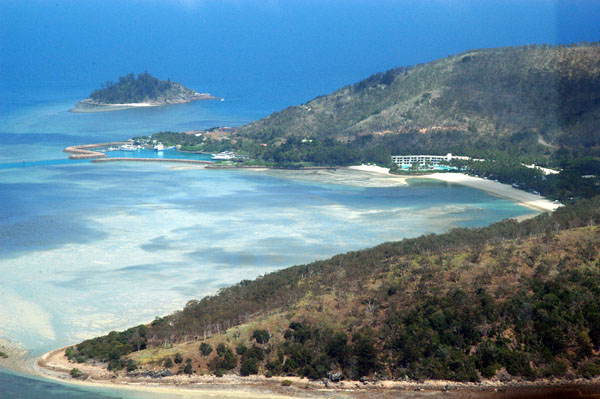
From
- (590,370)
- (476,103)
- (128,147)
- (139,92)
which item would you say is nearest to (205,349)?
(590,370)

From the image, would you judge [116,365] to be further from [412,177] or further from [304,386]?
[412,177]

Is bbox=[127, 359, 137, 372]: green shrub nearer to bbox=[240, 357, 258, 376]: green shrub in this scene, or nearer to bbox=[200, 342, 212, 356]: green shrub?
bbox=[200, 342, 212, 356]: green shrub

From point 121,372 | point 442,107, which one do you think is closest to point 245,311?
point 121,372

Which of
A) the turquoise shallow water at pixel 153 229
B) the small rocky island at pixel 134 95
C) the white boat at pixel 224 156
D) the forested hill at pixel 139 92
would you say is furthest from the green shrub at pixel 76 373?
the forested hill at pixel 139 92

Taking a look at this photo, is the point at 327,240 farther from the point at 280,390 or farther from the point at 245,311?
the point at 280,390

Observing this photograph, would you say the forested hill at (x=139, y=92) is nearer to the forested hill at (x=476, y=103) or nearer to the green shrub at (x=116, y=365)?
the forested hill at (x=476, y=103)
